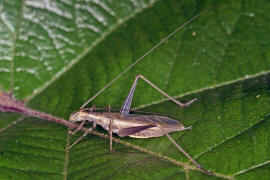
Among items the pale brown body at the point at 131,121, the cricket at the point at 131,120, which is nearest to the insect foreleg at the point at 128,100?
the cricket at the point at 131,120

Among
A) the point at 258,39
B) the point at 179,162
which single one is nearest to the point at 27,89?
the point at 179,162

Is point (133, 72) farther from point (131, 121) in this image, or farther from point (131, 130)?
point (131, 130)

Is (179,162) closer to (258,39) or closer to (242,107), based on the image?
(242,107)

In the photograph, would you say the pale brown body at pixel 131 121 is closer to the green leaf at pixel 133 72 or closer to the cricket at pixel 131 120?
the cricket at pixel 131 120

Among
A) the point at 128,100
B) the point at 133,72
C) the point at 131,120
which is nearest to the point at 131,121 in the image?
the point at 131,120

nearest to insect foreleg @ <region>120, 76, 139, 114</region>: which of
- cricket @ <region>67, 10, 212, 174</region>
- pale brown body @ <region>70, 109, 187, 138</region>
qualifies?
cricket @ <region>67, 10, 212, 174</region>

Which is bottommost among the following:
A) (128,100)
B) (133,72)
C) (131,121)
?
(131,121)

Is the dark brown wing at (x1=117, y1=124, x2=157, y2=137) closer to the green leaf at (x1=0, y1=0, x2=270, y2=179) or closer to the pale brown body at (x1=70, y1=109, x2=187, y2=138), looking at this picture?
the pale brown body at (x1=70, y1=109, x2=187, y2=138)
